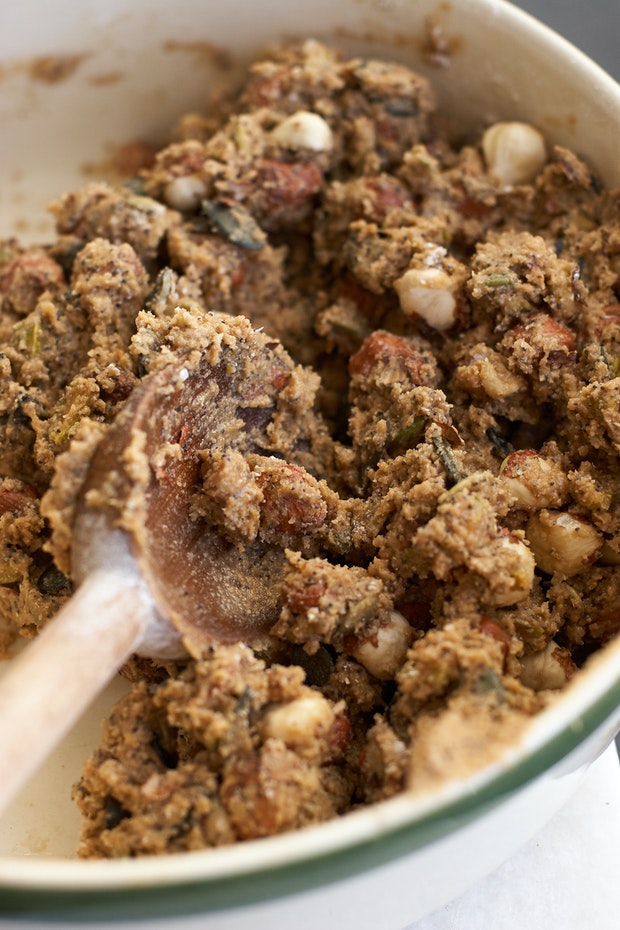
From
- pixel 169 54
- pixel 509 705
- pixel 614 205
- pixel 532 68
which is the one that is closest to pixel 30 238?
pixel 169 54

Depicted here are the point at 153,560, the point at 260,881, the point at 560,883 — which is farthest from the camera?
the point at 560,883

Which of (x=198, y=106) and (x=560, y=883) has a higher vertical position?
(x=198, y=106)

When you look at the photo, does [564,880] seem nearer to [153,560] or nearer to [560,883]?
[560,883]

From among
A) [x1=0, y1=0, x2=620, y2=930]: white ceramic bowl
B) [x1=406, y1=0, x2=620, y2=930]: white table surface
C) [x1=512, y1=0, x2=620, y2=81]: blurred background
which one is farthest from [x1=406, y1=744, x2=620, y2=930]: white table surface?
[x1=512, y1=0, x2=620, y2=81]: blurred background

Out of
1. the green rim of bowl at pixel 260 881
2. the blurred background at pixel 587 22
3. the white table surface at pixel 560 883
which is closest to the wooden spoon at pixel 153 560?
the green rim of bowl at pixel 260 881

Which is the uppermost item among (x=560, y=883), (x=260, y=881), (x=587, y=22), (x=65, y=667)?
(x=587, y=22)

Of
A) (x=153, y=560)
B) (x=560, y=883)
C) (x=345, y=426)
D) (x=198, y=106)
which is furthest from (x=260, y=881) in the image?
(x=198, y=106)
